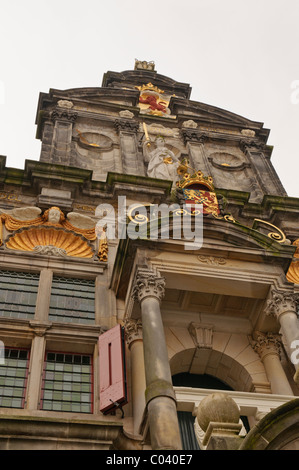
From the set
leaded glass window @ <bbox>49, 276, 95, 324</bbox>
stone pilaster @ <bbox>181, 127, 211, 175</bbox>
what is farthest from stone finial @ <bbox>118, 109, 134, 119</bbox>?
leaded glass window @ <bbox>49, 276, 95, 324</bbox>

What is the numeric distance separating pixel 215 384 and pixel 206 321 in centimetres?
175

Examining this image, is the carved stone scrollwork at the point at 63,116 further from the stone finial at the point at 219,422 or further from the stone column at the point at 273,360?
the stone finial at the point at 219,422

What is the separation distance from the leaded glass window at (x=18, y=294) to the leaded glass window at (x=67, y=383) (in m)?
1.53

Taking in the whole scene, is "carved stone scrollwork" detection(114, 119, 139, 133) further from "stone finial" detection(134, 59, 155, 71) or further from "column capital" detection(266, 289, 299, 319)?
"column capital" detection(266, 289, 299, 319)

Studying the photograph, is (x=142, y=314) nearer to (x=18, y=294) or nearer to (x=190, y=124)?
(x=18, y=294)

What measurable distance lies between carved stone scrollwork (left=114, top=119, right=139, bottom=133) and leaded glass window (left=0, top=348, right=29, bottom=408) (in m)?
14.2

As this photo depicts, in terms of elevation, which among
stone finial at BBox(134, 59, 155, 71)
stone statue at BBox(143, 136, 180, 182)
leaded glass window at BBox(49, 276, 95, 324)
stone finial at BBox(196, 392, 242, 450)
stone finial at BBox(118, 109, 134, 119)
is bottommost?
stone finial at BBox(196, 392, 242, 450)

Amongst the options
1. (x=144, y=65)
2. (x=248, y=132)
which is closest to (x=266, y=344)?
(x=248, y=132)

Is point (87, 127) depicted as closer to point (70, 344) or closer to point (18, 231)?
point (18, 231)

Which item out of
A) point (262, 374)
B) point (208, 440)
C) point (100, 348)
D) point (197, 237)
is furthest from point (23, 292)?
point (208, 440)

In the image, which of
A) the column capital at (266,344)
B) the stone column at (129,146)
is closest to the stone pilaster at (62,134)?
the stone column at (129,146)

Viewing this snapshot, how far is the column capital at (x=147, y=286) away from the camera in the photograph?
12977 mm

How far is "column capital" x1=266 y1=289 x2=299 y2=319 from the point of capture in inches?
528

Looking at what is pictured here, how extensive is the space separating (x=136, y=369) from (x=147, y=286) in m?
1.99
